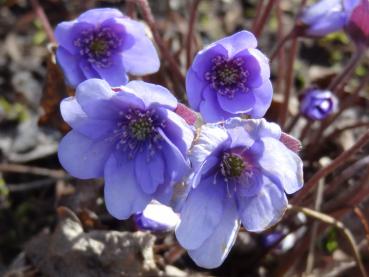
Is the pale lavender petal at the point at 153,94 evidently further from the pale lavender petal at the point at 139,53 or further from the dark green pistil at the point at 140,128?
the pale lavender petal at the point at 139,53

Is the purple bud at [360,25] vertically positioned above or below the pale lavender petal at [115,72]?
above

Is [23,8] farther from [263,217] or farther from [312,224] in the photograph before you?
[263,217]

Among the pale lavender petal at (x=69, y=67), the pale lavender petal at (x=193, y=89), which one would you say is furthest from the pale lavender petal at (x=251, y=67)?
the pale lavender petal at (x=69, y=67)

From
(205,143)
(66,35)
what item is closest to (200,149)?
(205,143)

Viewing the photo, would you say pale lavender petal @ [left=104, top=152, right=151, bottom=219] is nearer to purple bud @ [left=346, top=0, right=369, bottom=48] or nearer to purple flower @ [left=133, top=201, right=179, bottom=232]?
purple flower @ [left=133, top=201, right=179, bottom=232]

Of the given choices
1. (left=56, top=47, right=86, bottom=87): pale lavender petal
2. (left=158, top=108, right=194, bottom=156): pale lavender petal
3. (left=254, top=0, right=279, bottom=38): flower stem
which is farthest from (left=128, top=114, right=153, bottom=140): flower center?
(left=254, top=0, right=279, bottom=38): flower stem

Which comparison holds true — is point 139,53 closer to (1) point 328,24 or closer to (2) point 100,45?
(2) point 100,45
